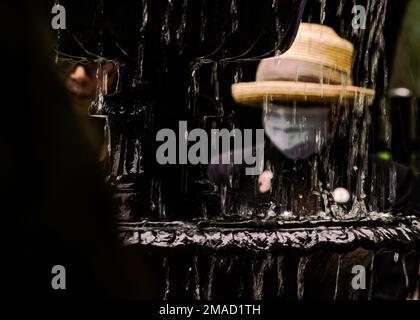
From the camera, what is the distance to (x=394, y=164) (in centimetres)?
386

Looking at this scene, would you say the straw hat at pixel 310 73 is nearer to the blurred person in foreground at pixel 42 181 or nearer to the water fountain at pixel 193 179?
the water fountain at pixel 193 179

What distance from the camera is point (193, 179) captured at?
1.62 meters

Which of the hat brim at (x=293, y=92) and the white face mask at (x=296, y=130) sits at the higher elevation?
the hat brim at (x=293, y=92)

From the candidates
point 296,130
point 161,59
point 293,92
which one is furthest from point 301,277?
point 296,130

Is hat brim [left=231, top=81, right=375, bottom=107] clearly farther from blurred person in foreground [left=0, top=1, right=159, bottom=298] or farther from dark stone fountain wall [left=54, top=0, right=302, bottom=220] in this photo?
blurred person in foreground [left=0, top=1, right=159, bottom=298]

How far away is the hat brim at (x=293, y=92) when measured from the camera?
2605 millimetres

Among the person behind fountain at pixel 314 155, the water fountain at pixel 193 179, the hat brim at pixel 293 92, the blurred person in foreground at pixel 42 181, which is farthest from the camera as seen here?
the hat brim at pixel 293 92

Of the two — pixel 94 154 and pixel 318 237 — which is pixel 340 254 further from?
pixel 94 154

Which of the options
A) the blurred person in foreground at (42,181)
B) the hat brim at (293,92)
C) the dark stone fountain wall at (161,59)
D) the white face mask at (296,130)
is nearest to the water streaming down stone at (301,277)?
the dark stone fountain wall at (161,59)

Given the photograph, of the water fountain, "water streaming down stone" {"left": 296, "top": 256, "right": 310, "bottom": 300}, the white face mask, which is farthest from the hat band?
"water streaming down stone" {"left": 296, "top": 256, "right": 310, "bottom": 300}

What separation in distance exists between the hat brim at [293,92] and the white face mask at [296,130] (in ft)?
0.83

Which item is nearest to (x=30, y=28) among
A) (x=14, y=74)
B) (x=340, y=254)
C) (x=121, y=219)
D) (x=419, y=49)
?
(x=14, y=74)

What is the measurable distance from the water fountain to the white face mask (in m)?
1.45
